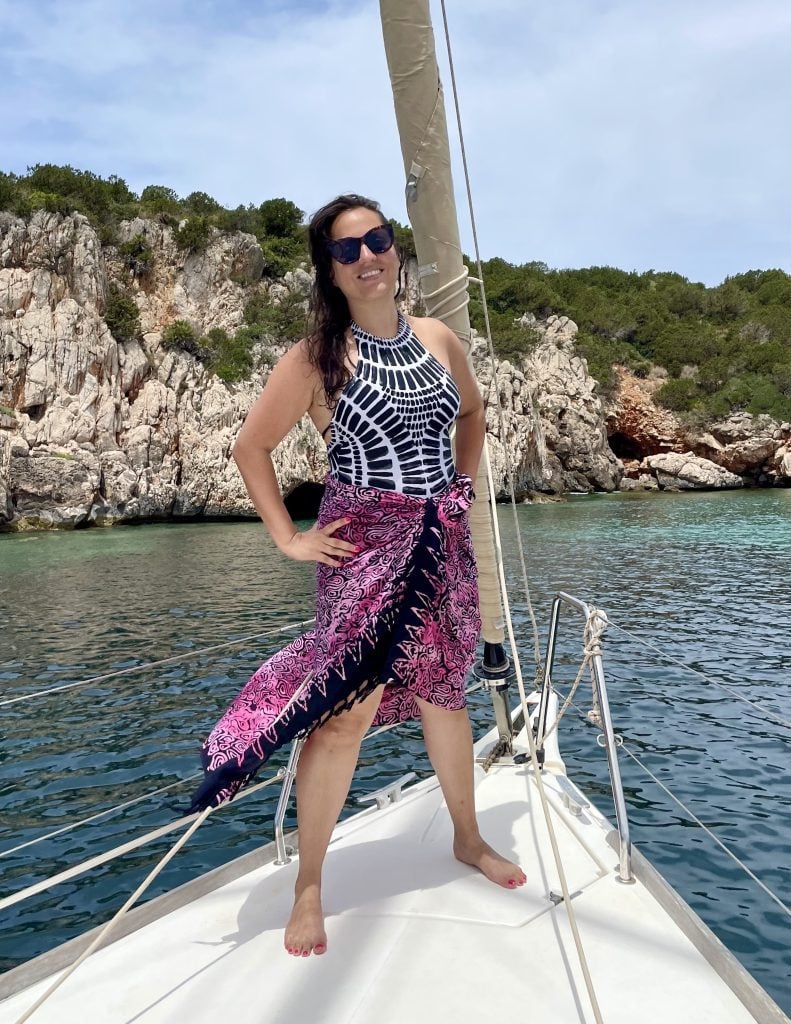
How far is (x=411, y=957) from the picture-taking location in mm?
1836

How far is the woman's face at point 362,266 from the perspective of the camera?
2.14m

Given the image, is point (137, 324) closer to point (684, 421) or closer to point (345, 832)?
point (684, 421)

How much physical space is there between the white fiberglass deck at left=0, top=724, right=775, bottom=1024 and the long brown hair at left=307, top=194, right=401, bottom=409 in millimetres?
1466

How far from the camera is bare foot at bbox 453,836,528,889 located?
2195 millimetres

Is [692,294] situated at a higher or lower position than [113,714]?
higher

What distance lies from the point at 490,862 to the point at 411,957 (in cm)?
49

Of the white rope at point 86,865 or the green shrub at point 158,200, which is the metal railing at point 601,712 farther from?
the green shrub at point 158,200

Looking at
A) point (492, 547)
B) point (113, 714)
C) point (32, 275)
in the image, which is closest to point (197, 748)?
point (113, 714)

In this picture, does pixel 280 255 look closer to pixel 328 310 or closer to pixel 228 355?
pixel 228 355

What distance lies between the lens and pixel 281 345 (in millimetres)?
36312

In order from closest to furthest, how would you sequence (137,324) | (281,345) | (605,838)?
(605,838)
(137,324)
(281,345)

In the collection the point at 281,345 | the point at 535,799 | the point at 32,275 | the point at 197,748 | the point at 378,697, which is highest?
the point at 32,275

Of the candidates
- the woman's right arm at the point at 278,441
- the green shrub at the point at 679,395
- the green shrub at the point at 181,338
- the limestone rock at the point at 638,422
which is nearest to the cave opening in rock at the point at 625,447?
the limestone rock at the point at 638,422

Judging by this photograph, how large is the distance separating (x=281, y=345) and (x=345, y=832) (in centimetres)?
3536
